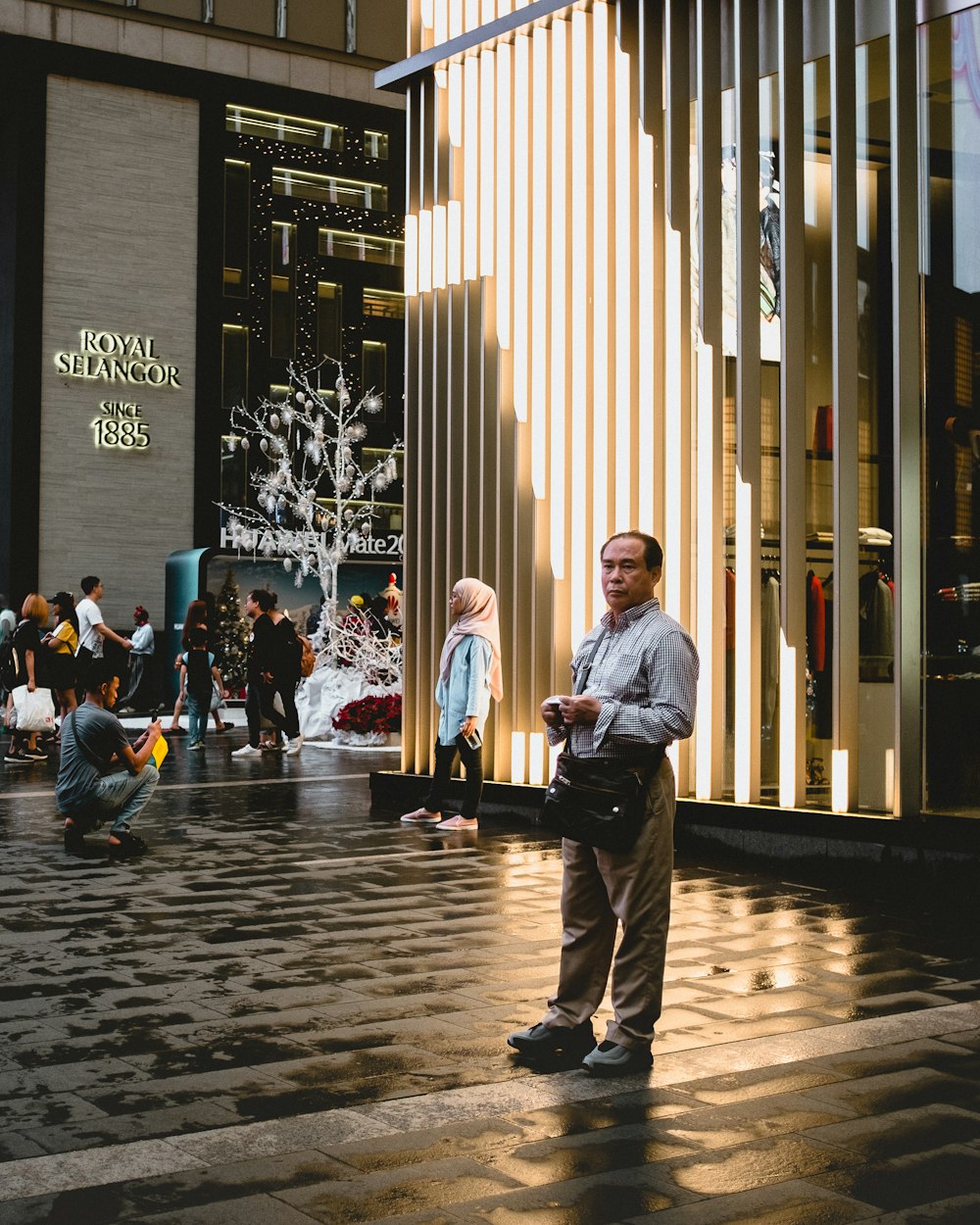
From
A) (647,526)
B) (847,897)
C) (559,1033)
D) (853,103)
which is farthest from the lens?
(647,526)

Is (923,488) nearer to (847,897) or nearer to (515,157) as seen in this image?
(847,897)

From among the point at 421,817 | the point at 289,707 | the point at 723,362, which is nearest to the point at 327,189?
the point at 289,707

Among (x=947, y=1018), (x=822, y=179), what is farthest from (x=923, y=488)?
(x=947, y=1018)

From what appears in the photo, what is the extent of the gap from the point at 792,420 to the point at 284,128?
91.2 feet

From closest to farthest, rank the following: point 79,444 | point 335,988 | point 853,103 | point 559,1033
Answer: point 559,1033, point 335,988, point 853,103, point 79,444

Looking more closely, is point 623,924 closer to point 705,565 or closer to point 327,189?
point 705,565

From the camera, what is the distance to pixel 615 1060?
5.06 meters

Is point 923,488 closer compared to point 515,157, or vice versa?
point 923,488

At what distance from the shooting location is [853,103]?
31.7 feet

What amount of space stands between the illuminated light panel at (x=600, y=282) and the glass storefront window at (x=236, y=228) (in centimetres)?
2357

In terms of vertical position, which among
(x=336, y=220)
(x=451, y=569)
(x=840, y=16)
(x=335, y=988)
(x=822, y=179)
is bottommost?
(x=335, y=988)

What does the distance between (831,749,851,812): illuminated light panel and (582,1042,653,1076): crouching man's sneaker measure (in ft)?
15.0

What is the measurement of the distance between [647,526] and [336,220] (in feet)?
88.5

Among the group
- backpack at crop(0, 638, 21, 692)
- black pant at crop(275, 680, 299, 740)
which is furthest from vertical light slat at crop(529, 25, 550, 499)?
backpack at crop(0, 638, 21, 692)
